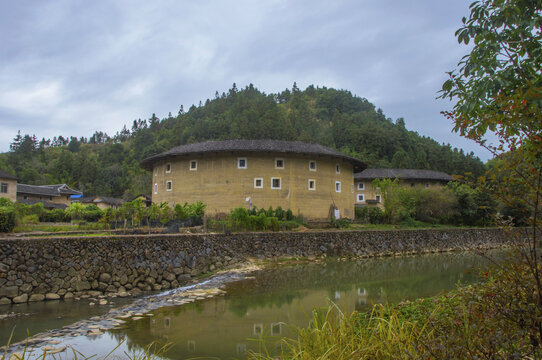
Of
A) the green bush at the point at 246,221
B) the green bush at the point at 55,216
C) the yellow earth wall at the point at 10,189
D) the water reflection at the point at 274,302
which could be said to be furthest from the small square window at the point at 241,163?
the yellow earth wall at the point at 10,189

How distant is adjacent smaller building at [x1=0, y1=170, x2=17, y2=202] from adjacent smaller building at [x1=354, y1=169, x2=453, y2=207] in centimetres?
3842

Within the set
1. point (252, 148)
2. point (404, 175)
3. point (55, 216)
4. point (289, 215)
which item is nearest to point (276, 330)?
point (289, 215)

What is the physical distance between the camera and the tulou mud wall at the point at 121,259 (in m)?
10.2

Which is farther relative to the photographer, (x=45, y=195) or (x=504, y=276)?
(x=45, y=195)

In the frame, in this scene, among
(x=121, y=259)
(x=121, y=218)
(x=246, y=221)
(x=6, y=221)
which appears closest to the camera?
(x=121, y=259)

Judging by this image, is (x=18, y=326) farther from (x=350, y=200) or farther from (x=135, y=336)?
(x=350, y=200)

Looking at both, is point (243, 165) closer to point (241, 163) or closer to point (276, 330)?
point (241, 163)

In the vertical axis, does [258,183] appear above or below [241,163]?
below

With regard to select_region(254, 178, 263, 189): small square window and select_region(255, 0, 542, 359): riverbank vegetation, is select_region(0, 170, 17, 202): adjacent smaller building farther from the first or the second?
select_region(255, 0, 542, 359): riverbank vegetation

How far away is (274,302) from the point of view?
10.5 meters

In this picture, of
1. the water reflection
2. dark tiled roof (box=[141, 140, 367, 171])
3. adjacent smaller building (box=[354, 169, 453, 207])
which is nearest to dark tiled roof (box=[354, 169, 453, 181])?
adjacent smaller building (box=[354, 169, 453, 207])

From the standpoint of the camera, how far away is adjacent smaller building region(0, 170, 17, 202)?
39969 millimetres

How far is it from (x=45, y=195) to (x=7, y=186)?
949cm

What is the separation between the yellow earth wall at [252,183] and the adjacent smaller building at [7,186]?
21.4m
